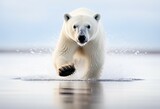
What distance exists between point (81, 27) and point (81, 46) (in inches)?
20.0

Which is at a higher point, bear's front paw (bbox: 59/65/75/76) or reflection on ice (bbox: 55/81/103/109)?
bear's front paw (bbox: 59/65/75/76)

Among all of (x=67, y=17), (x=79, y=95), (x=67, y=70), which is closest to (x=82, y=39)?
(x=67, y=70)

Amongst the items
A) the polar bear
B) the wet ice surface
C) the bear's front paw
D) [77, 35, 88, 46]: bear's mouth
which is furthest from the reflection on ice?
[77, 35, 88, 46]: bear's mouth

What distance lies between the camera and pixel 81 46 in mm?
14148

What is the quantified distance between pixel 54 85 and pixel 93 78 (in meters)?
1.57

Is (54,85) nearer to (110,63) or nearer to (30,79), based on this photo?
(30,79)

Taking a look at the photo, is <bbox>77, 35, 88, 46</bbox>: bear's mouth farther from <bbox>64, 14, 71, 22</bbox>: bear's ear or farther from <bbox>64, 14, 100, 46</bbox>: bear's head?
<bbox>64, 14, 71, 22</bbox>: bear's ear

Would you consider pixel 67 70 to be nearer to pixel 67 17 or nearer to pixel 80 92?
pixel 67 17

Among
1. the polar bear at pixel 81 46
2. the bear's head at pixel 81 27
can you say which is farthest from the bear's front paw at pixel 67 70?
the bear's head at pixel 81 27

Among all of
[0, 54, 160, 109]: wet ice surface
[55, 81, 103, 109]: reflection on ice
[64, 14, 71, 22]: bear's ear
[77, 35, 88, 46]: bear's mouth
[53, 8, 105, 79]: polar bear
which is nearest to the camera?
[55, 81, 103, 109]: reflection on ice

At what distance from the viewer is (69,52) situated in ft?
46.4

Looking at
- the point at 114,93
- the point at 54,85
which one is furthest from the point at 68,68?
the point at 114,93

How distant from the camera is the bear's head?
531 inches

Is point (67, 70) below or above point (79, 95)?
above
